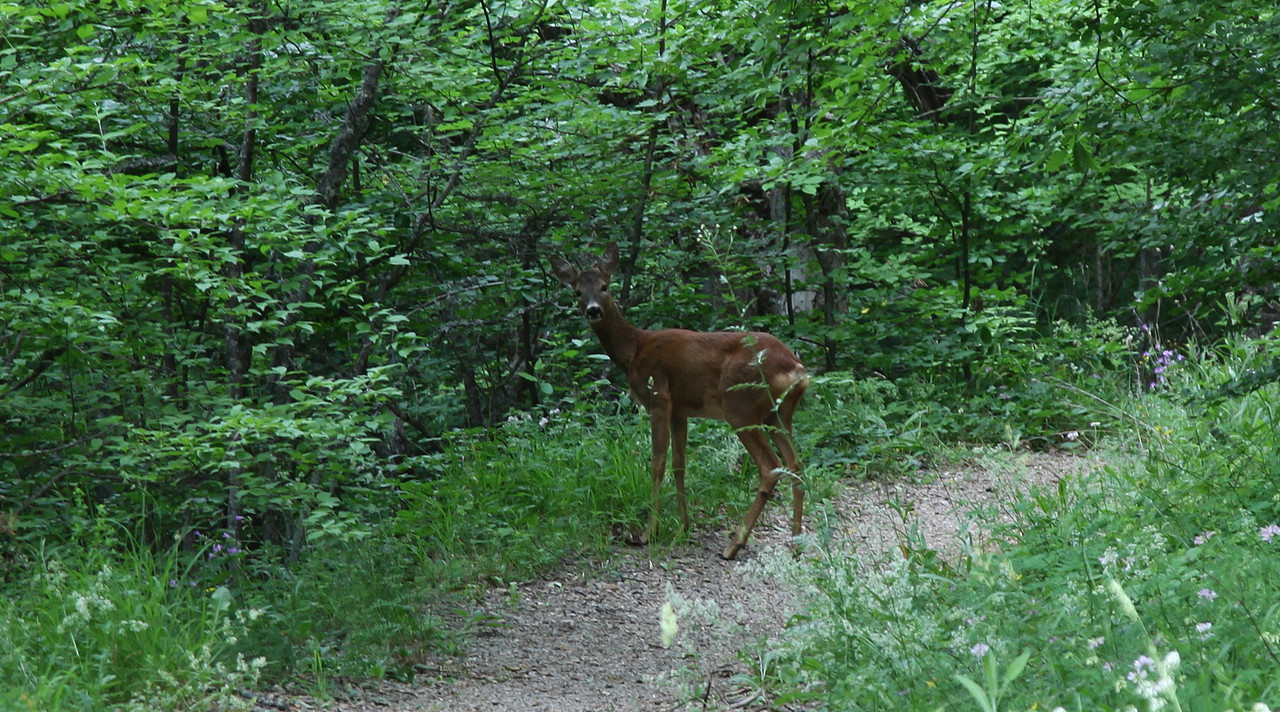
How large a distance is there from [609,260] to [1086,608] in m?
5.06

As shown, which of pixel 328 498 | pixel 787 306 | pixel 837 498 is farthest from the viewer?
pixel 787 306

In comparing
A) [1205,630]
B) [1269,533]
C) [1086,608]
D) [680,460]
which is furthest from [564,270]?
[1205,630]

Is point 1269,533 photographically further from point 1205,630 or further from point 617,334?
point 617,334

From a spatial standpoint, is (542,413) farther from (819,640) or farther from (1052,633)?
(1052,633)

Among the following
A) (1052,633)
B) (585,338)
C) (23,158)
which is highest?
(23,158)

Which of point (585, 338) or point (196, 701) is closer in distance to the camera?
point (196, 701)

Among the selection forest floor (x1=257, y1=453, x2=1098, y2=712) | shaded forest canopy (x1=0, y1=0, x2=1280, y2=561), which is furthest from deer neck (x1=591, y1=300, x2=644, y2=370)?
forest floor (x1=257, y1=453, x2=1098, y2=712)

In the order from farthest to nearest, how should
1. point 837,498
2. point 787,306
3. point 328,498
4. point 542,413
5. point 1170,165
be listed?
point 787,306, point 542,413, point 837,498, point 328,498, point 1170,165

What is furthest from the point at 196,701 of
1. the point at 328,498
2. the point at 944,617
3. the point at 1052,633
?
the point at 1052,633

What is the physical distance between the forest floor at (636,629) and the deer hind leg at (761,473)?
0.35ft

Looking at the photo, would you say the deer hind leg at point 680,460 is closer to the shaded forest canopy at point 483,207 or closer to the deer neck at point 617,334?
the deer neck at point 617,334

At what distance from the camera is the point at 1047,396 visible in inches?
379

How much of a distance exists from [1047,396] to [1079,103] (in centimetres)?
445

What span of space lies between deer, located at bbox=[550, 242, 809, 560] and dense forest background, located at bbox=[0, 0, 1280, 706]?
747mm
